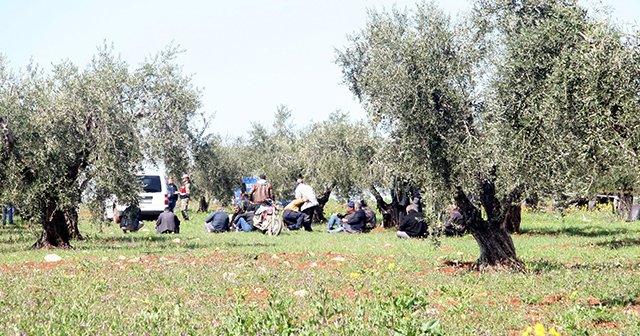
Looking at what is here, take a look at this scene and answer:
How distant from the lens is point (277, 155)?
48.8 meters

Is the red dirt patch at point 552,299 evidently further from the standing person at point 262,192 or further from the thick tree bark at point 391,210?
the thick tree bark at point 391,210

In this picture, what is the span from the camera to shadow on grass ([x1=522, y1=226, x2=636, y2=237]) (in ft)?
95.0

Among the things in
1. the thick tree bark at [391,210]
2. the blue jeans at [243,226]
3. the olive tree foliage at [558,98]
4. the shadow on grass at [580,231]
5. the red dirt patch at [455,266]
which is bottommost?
the red dirt patch at [455,266]

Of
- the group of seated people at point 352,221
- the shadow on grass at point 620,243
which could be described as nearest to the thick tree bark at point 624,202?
the group of seated people at point 352,221

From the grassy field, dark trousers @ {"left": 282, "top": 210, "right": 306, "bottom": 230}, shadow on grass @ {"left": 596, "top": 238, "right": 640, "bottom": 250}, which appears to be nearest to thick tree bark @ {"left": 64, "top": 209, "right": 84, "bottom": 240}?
the grassy field

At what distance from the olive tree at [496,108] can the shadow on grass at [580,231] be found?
13934mm

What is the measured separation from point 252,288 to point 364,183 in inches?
902

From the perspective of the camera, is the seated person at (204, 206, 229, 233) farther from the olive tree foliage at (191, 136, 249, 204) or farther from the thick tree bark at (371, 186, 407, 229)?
the olive tree foliage at (191, 136, 249, 204)

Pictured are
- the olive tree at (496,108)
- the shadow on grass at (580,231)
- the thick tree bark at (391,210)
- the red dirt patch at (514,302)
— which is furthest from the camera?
the thick tree bark at (391,210)

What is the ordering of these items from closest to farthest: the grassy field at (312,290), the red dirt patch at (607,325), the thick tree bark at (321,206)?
the grassy field at (312,290) → the red dirt patch at (607,325) → the thick tree bark at (321,206)

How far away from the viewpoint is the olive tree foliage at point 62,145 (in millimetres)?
20750

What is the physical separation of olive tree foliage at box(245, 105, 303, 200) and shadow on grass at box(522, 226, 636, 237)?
13308mm

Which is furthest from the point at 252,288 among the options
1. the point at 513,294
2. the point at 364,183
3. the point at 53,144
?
the point at 364,183

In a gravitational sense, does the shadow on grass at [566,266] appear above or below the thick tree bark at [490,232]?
below
